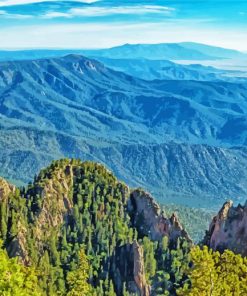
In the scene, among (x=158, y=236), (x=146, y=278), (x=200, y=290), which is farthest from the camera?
(x=158, y=236)

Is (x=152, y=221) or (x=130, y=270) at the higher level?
(x=152, y=221)

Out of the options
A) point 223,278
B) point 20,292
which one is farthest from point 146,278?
point 20,292

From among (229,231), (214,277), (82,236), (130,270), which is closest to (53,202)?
(82,236)

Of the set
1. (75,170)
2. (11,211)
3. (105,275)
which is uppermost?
(75,170)

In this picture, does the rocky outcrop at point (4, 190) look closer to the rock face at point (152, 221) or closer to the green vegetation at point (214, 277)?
the rock face at point (152, 221)

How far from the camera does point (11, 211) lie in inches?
5610

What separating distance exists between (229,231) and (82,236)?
110ft

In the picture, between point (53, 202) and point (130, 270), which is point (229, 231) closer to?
point (130, 270)

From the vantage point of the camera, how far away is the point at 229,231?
132875mm

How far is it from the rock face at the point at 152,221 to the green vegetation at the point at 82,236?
163 centimetres

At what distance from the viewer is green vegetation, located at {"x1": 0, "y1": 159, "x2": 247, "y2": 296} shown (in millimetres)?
137250

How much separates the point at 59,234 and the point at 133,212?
68.8ft

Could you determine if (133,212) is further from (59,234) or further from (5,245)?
(5,245)

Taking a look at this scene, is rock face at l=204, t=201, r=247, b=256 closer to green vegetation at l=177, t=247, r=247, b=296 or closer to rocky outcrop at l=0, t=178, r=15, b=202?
rocky outcrop at l=0, t=178, r=15, b=202
